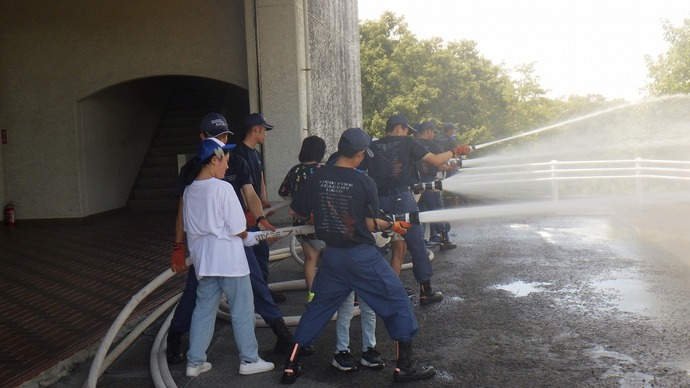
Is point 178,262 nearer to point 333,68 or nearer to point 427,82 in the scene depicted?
point 333,68

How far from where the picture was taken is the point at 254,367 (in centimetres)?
568

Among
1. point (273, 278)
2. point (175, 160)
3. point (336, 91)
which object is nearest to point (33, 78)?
point (175, 160)

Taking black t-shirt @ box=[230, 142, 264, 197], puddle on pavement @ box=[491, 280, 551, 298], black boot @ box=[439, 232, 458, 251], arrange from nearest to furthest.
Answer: black t-shirt @ box=[230, 142, 264, 197], puddle on pavement @ box=[491, 280, 551, 298], black boot @ box=[439, 232, 458, 251]

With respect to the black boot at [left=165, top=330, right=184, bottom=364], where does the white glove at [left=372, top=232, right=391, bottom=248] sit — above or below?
above

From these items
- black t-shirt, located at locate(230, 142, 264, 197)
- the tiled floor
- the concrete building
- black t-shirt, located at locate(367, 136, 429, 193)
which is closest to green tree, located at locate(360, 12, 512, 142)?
the concrete building

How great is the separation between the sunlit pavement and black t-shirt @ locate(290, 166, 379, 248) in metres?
1.07

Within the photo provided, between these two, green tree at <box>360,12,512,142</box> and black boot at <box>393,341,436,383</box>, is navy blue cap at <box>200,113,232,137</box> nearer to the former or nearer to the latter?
black boot at <box>393,341,436,383</box>

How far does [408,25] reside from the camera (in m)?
48.1

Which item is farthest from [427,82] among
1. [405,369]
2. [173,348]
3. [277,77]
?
[405,369]

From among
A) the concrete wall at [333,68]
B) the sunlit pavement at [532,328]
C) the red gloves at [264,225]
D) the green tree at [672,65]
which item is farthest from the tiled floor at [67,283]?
the green tree at [672,65]

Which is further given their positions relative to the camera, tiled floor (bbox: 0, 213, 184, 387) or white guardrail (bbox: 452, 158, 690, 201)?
white guardrail (bbox: 452, 158, 690, 201)

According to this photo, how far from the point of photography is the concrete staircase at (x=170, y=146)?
58.2 feet

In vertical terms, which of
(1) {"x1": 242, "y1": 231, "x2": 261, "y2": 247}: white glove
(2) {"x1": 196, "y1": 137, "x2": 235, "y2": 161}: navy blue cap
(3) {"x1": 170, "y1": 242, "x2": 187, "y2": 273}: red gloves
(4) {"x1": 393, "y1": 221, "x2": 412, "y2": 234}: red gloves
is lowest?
(3) {"x1": 170, "y1": 242, "x2": 187, "y2": 273}: red gloves

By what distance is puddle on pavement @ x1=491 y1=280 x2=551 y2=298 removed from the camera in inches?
316
